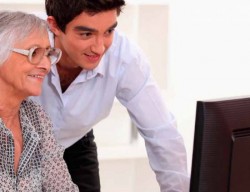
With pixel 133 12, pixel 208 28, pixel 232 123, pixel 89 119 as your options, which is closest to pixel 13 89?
pixel 89 119

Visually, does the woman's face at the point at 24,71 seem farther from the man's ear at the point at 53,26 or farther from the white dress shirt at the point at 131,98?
the white dress shirt at the point at 131,98

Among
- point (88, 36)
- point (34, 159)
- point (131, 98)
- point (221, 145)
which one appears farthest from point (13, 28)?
point (221, 145)

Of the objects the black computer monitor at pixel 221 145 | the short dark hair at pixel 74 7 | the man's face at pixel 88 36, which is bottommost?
the black computer monitor at pixel 221 145

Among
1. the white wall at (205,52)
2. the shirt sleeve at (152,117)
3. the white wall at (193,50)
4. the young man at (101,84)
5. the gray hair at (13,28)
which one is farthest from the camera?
the white wall at (205,52)

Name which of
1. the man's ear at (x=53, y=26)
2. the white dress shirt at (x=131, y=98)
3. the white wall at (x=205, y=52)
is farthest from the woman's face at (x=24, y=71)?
the white wall at (x=205, y=52)

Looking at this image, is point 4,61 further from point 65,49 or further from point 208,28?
point 208,28

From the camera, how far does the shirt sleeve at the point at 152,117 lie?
6.50 feet

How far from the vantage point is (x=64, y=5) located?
1.85 meters

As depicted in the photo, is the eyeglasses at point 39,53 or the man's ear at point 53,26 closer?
the eyeglasses at point 39,53

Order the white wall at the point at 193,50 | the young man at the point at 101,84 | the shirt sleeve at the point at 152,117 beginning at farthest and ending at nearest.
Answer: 1. the white wall at the point at 193,50
2. the shirt sleeve at the point at 152,117
3. the young man at the point at 101,84

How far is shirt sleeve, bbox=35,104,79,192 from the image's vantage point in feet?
6.07

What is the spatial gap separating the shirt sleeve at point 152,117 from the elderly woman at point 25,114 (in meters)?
0.30

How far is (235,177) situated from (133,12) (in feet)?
7.49

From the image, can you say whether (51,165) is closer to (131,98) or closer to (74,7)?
(131,98)
